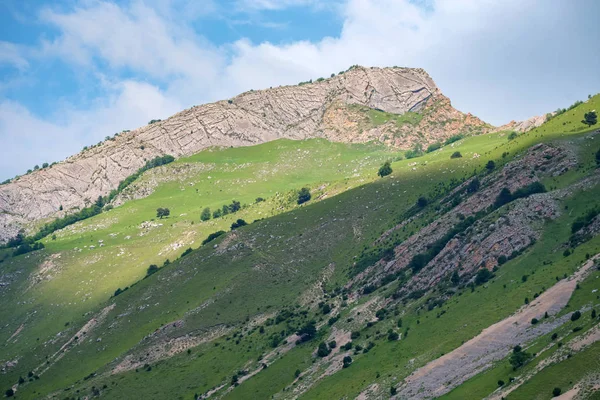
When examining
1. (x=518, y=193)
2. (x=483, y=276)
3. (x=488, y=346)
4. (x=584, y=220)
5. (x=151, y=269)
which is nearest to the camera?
(x=488, y=346)

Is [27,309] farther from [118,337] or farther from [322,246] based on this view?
[322,246]

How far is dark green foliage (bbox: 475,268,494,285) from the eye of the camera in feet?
396

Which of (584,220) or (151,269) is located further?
(151,269)

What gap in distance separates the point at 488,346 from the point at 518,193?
50.5m

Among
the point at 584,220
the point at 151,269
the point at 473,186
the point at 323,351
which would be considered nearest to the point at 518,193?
the point at 473,186

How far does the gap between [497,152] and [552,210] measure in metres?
52.7

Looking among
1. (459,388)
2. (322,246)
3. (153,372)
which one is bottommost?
(459,388)

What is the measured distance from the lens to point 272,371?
12900 centimetres

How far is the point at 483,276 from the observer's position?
121 meters

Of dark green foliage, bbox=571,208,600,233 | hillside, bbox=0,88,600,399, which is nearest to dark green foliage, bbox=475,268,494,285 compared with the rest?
hillside, bbox=0,88,600,399

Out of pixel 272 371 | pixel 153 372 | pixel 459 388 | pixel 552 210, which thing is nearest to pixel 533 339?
pixel 459 388

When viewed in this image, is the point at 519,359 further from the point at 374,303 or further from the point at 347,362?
the point at 374,303

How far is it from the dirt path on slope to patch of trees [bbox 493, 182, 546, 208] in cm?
3689

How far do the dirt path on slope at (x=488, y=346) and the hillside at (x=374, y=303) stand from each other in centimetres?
27
